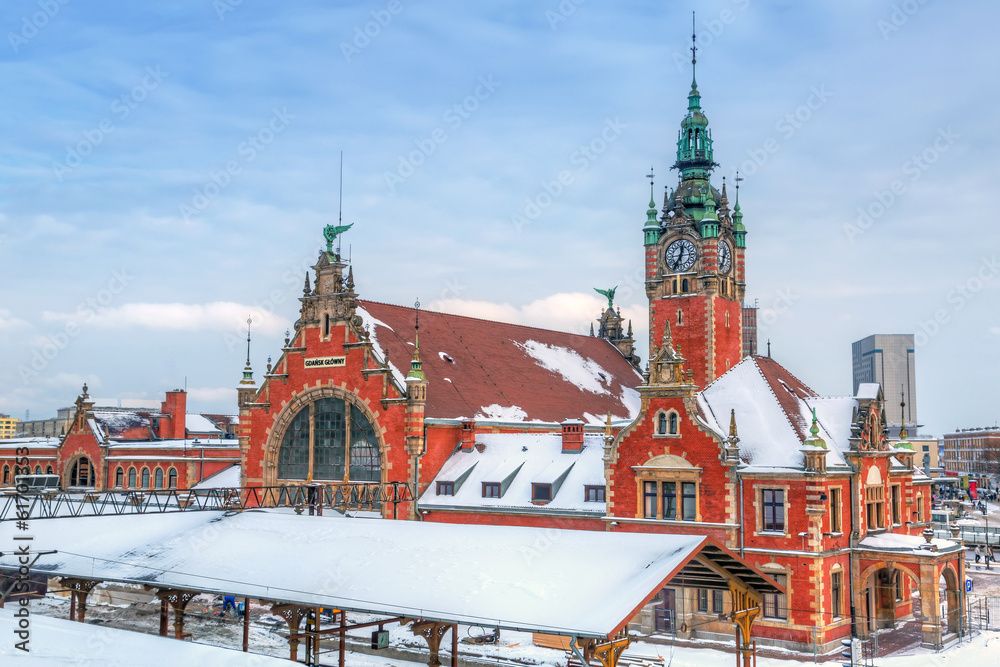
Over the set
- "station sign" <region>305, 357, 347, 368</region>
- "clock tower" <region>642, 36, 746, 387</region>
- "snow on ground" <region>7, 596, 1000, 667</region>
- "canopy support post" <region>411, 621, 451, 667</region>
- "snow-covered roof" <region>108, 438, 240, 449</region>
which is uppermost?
"clock tower" <region>642, 36, 746, 387</region>

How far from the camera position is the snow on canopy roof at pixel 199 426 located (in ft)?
299

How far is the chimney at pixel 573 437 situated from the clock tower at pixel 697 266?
48.6 feet

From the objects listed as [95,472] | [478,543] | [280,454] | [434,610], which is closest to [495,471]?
[280,454]

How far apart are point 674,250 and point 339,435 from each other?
2801cm

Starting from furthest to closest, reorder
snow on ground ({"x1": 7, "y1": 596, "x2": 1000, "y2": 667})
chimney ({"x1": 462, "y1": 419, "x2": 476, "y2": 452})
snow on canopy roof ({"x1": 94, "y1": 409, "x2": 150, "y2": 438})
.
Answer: snow on canopy roof ({"x1": 94, "y1": 409, "x2": 150, "y2": 438})
chimney ({"x1": 462, "y1": 419, "x2": 476, "y2": 452})
snow on ground ({"x1": 7, "y1": 596, "x2": 1000, "y2": 667})

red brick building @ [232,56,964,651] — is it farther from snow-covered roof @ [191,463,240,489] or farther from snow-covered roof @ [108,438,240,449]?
snow-covered roof @ [108,438,240,449]

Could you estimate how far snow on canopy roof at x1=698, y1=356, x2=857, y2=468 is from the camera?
44.2 m

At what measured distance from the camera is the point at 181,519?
44594mm

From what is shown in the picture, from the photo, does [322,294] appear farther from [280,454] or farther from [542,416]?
[542,416]

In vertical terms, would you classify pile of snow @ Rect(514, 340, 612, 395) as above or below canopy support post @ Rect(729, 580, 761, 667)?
above

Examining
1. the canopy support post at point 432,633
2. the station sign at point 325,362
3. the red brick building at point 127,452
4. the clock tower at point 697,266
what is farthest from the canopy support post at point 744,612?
the red brick building at point 127,452

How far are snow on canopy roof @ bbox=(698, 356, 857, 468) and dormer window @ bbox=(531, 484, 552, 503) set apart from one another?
9084mm

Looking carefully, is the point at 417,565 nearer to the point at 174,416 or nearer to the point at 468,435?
the point at 468,435

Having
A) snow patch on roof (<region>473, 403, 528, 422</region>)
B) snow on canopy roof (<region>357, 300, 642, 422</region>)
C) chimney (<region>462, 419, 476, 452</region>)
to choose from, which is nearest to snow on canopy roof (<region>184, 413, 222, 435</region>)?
snow on canopy roof (<region>357, 300, 642, 422</region>)
